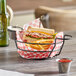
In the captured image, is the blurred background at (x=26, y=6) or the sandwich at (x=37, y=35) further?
the blurred background at (x=26, y=6)

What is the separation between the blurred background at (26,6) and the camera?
4211mm

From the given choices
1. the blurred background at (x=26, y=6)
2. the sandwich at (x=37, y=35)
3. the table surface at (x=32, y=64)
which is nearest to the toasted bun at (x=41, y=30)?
the sandwich at (x=37, y=35)

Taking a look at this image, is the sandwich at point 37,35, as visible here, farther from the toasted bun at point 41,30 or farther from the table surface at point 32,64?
the table surface at point 32,64

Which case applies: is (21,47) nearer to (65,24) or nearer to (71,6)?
(65,24)

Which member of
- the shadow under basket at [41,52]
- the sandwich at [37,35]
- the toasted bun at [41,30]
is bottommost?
the shadow under basket at [41,52]

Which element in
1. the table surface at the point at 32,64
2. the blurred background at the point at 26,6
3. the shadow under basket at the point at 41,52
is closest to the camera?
the table surface at the point at 32,64

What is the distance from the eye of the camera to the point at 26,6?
4.29 meters

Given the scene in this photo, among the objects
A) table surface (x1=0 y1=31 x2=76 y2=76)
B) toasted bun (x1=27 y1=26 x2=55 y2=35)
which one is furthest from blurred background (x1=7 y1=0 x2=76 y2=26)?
toasted bun (x1=27 y1=26 x2=55 y2=35)

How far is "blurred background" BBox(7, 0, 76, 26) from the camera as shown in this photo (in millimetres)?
4211

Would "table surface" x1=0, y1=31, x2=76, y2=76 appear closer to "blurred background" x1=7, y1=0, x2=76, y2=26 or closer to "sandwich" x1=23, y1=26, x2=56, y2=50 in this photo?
"sandwich" x1=23, y1=26, x2=56, y2=50

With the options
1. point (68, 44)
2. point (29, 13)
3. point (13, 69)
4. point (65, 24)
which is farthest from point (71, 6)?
point (13, 69)

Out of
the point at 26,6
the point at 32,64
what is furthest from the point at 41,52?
the point at 26,6

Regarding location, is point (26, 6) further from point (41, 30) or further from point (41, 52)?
point (41, 52)

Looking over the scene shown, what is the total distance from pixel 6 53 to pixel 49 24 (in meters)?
1.37
